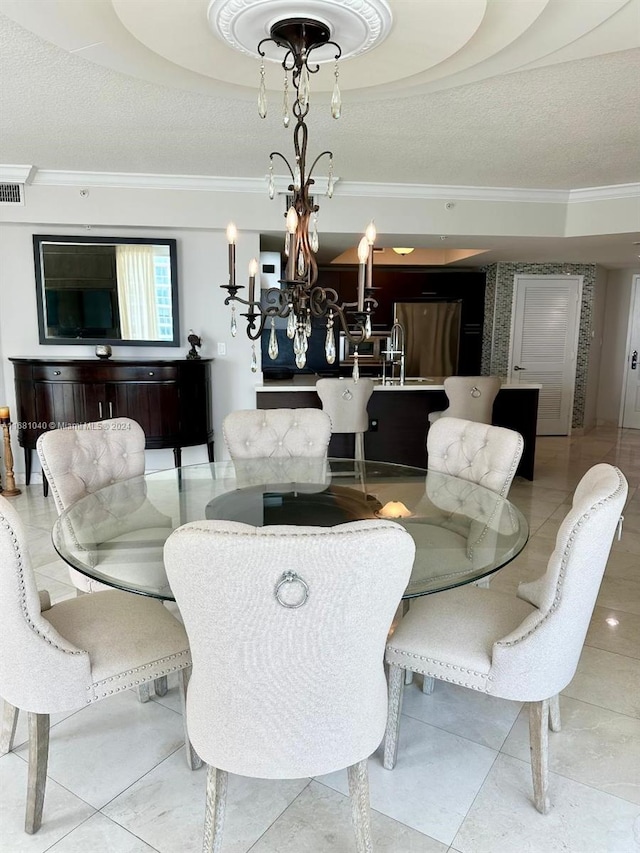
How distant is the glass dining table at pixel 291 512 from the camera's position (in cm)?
167

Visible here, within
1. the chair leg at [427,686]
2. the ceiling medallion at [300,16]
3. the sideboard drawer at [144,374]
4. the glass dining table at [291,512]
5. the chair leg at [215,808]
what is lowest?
the chair leg at [427,686]

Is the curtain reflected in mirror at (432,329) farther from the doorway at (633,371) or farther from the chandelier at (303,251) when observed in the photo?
the chandelier at (303,251)

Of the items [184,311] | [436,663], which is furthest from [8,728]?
[184,311]

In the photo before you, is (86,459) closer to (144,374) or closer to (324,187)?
(144,374)

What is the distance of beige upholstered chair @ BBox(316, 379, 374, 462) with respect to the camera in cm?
426

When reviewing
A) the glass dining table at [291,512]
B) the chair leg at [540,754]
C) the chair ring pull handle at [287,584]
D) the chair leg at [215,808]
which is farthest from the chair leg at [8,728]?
the chair leg at [540,754]

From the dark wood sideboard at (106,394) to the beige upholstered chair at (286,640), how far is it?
3489 mm

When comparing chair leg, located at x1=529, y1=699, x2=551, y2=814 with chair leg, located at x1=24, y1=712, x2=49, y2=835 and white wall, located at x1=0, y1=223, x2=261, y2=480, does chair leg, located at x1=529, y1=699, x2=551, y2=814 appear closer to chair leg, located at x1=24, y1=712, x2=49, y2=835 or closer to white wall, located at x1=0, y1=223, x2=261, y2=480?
chair leg, located at x1=24, y1=712, x2=49, y2=835

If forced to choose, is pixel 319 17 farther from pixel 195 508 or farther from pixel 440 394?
pixel 440 394

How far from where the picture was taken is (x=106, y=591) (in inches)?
75.7

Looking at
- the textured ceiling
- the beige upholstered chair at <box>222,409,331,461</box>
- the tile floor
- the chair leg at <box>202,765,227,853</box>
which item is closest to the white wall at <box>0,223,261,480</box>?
the textured ceiling

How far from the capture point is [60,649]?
1.42 meters

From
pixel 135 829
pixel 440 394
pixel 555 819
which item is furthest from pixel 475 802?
pixel 440 394

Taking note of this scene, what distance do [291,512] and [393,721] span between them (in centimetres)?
78
